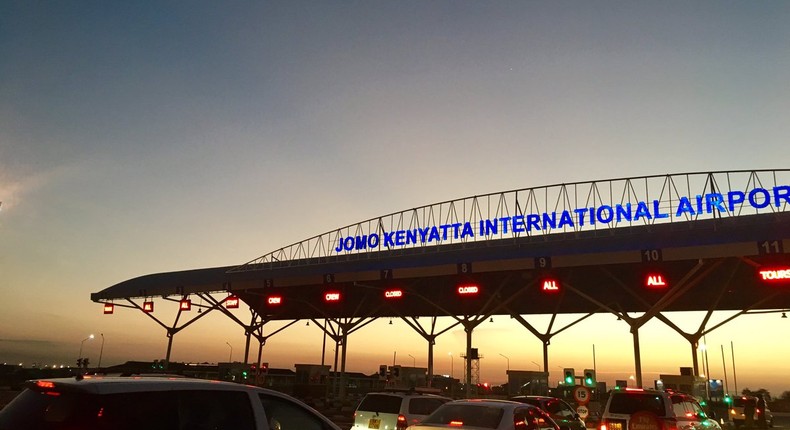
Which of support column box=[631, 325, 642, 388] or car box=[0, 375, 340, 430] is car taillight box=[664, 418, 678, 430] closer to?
car box=[0, 375, 340, 430]

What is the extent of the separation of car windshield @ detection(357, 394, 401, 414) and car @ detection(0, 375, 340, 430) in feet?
33.5

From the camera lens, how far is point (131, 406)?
4.98m

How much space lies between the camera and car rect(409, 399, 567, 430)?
9.95 m

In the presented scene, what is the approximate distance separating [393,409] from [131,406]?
1161 centimetres

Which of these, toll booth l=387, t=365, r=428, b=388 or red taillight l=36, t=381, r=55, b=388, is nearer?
red taillight l=36, t=381, r=55, b=388

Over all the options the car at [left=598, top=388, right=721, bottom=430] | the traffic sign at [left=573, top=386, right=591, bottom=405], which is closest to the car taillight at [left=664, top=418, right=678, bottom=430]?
the car at [left=598, top=388, right=721, bottom=430]

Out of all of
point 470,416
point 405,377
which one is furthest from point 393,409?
point 405,377

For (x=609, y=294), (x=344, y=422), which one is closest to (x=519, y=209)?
(x=609, y=294)

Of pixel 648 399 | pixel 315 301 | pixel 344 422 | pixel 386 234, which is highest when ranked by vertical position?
pixel 386 234

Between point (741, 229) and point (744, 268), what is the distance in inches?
274

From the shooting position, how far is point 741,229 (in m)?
24.5

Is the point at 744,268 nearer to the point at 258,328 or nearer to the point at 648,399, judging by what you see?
the point at 648,399

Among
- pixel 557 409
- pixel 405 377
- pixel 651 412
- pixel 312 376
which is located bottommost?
pixel 312 376

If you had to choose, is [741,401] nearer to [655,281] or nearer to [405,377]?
[655,281]
